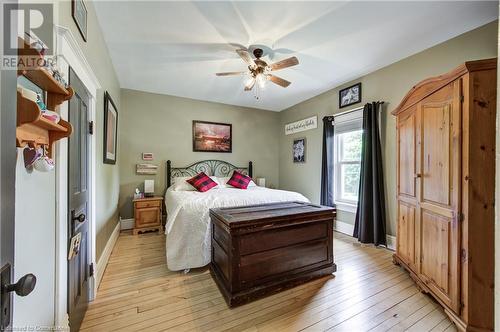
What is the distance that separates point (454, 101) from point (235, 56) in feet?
7.69

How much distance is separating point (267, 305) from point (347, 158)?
9.45ft

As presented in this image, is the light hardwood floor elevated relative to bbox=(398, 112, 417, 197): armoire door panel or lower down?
lower down

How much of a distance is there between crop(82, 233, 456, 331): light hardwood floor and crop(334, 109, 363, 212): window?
1.41m

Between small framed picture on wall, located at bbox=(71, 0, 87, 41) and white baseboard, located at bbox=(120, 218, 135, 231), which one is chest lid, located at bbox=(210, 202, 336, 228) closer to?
small framed picture on wall, located at bbox=(71, 0, 87, 41)

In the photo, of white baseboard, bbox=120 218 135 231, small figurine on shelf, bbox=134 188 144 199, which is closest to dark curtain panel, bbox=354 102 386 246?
small figurine on shelf, bbox=134 188 144 199

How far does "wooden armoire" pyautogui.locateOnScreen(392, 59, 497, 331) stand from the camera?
1441mm

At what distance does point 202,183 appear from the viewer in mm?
3840

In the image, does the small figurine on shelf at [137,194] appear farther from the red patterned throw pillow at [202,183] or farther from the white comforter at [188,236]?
the white comforter at [188,236]

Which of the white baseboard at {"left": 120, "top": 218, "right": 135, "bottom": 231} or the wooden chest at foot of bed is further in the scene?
the white baseboard at {"left": 120, "top": 218, "right": 135, "bottom": 231}

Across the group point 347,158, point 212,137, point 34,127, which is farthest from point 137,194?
point 347,158

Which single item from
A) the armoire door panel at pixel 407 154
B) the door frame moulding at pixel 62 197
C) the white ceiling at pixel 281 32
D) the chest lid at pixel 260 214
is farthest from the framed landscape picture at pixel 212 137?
the armoire door panel at pixel 407 154

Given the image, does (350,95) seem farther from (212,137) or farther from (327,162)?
(212,137)

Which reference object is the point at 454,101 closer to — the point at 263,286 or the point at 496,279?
the point at 496,279

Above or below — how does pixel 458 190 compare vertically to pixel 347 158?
below
